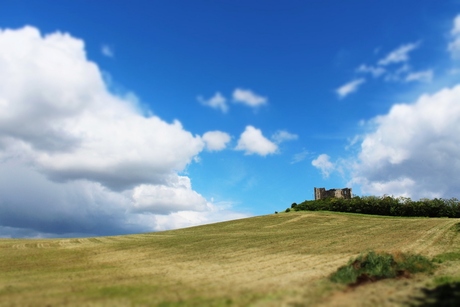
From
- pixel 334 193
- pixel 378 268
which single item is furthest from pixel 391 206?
pixel 378 268

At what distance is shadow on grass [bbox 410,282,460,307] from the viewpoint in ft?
52.0

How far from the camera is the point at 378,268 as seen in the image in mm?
23391

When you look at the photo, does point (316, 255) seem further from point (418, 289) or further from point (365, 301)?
point (365, 301)

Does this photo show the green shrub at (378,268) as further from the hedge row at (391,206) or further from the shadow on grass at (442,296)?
the hedge row at (391,206)

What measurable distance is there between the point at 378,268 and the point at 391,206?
9169 centimetres

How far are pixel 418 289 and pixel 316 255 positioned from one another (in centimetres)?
1634

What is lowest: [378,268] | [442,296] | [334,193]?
[442,296]

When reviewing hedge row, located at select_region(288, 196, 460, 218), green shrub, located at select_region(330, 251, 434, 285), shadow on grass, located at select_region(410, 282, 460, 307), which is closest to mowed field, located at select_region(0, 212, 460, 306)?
shadow on grass, located at select_region(410, 282, 460, 307)

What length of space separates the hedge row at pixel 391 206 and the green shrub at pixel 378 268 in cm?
8454

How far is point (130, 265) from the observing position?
3128 centimetres

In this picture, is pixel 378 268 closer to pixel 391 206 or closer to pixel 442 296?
pixel 442 296

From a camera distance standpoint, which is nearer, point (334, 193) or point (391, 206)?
point (391, 206)

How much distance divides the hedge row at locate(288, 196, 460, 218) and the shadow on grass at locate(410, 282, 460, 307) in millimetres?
92395

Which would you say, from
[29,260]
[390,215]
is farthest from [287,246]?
[390,215]
